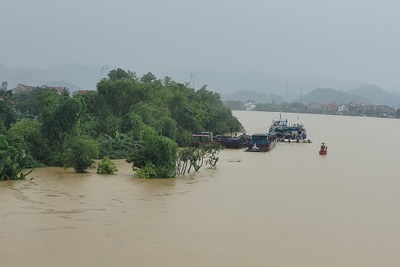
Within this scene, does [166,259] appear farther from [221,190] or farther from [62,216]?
[221,190]

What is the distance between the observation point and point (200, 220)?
10828mm

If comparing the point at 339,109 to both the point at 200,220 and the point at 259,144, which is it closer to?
the point at 259,144

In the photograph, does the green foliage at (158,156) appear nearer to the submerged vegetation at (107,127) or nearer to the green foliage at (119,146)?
the submerged vegetation at (107,127)

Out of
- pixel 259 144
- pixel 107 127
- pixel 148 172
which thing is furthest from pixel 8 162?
pixel 259 144

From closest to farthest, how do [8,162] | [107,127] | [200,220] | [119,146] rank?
[200,220], [8,162], [119,146], [107,127]

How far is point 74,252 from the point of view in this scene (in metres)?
8.35

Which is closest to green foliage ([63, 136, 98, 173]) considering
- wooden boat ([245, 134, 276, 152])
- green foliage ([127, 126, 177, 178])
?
green foliage ([127, 126, 177, 178])

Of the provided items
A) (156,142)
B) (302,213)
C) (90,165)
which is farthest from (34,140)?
(302,213)

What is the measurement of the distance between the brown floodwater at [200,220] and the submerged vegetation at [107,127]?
25.2 inches

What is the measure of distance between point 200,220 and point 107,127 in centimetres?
1411

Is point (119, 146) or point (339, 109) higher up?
point (339, 109)

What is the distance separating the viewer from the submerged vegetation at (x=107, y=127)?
51.9ft

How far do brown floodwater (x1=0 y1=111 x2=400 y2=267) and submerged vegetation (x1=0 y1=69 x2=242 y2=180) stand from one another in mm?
641

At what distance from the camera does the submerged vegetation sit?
1580cm
